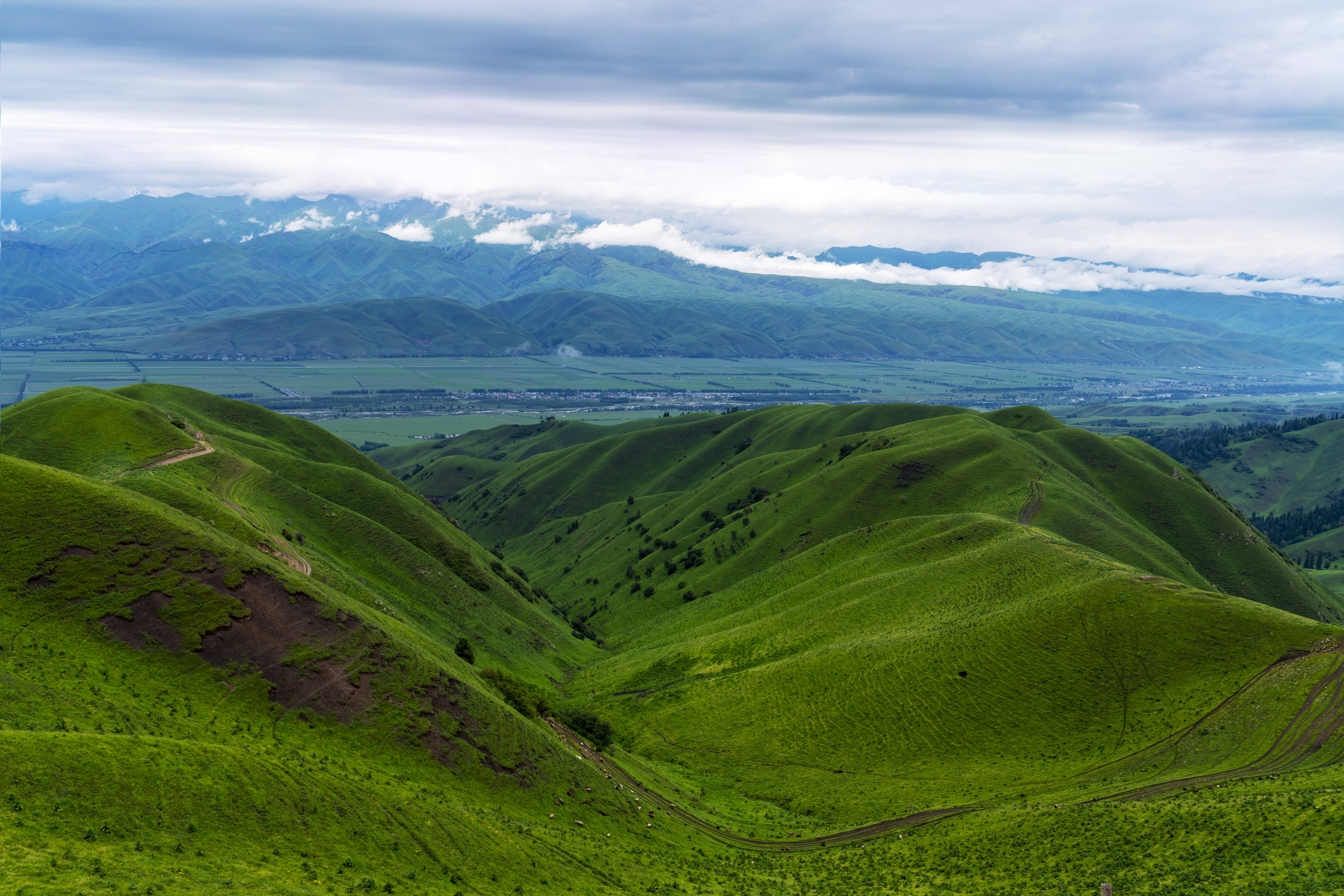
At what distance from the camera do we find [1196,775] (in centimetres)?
6962

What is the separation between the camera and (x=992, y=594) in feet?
383

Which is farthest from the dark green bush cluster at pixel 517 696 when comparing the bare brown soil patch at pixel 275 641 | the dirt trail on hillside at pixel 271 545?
the dirt trail on hillside at pixel 271 545

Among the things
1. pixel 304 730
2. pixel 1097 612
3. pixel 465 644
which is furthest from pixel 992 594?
pixel 304 730

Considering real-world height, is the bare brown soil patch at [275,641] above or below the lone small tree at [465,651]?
above

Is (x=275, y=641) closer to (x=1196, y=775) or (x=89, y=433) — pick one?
(x=1196, y=775)

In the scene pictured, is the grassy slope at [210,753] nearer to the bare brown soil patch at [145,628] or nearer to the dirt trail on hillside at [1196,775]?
the bare brown soil patch at [145,628]

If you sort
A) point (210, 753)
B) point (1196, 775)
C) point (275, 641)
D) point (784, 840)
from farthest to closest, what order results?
1. point (784, 840)
2. point (1196, 775)
3. point (275, 641)
4. point (210, 753)

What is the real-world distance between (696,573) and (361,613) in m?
120

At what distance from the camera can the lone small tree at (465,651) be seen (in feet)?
342

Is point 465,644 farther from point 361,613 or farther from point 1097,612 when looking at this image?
point 1097,612

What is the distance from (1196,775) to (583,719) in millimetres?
59993

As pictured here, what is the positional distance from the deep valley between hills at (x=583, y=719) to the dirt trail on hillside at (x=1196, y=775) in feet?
1.24

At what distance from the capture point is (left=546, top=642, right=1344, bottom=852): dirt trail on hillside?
6744cm

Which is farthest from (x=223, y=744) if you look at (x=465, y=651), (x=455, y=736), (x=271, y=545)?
(x=465, y=651)
